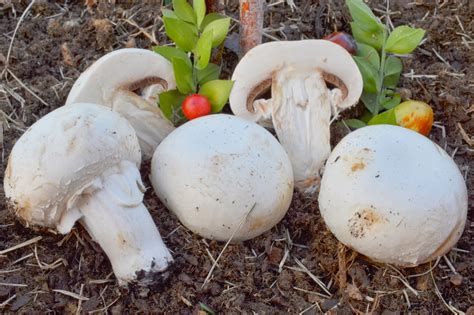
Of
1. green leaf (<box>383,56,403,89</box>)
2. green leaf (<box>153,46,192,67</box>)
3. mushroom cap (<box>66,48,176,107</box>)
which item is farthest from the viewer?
green leaf (<box>383,56,403,89</box>)

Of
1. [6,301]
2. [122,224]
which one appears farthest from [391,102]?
[6,301]

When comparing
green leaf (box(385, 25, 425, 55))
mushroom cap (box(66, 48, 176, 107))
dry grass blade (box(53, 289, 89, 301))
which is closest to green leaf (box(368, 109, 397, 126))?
green leaf (box(385, 25, 425, 55))

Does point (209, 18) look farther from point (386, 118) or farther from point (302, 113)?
point (386, 118)

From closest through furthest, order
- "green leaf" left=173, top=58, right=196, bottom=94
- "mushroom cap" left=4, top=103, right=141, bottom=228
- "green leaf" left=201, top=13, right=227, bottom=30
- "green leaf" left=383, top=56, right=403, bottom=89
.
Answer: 1. "mushroom cap" left=4, top=103, right=141, bottom=228
2. "green leaf" left=173, top=58, right=196, bottom=94
3. "green leaf" left=201, top=13, right=227, bottom=30
4. "green leaf" left=383, top=56, right=403, bottom=89

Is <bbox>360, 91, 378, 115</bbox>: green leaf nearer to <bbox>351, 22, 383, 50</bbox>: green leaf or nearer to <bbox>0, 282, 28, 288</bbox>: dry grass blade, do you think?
<bbox>351, 22, 383, 50</bbox>: green leaf

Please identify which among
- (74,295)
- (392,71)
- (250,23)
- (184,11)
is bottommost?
(74,295)

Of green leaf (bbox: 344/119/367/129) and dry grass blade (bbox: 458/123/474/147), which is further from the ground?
green leaf (bbox: 344/119/367/129)

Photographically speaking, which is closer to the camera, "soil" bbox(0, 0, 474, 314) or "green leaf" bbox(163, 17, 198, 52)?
"soil" bbox(0, 0, 474, 314)

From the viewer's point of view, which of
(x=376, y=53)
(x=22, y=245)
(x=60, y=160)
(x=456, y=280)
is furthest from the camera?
(x=376, y=53)
